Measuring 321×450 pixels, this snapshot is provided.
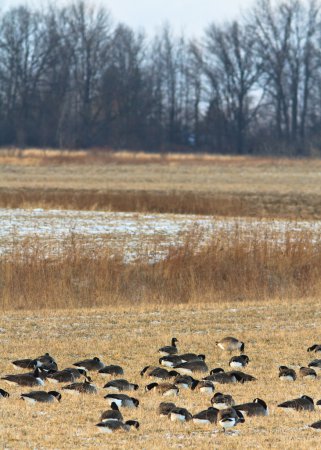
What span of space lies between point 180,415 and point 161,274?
10004 millimetres

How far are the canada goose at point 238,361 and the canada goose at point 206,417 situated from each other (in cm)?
250

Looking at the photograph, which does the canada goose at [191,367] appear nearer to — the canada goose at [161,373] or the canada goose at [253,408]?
the canada goose at [161,373]

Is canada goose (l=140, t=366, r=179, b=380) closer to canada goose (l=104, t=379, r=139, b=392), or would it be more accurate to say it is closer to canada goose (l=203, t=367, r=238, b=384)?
canada goose (l=203, t=367, r=238, b=384)

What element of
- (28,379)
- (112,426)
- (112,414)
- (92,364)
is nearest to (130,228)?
(92,364)

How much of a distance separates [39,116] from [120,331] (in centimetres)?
7487

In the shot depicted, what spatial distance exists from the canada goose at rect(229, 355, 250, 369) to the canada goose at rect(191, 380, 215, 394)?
1.20 m

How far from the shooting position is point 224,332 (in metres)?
13.4

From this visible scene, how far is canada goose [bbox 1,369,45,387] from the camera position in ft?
31.9

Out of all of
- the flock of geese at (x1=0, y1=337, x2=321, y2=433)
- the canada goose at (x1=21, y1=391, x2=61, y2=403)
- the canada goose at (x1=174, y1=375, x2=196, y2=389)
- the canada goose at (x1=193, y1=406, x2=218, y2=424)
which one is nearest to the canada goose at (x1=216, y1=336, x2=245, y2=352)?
the flock of geese at (x1=0, y1=337, x2=321, y2=433)

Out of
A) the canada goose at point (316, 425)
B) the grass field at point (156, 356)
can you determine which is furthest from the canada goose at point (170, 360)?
the canada goose at point (316, 425)

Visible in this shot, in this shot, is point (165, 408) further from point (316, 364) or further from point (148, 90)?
point (148, 90)

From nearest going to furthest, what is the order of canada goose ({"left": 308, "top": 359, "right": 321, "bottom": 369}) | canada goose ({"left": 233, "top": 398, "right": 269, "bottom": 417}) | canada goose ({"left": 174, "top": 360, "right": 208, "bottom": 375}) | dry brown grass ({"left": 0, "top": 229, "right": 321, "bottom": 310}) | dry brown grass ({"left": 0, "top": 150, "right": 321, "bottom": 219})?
canada goose ({"left": 233, "top": 398, "right": 269, "bottom": 417}), canada goose ({"left": 174, "top": 360, "right": 208, "bottom": 375}), canada goose ({"left": 308, "top": 359, "right": 321, "bottom": 369}), dry brown grass ({"left": 0, "top": 229, "right": 321, "bottom": 310}), dry brown grass ({"left": 0, "top": 150, "right": 321, "bottom": 219})

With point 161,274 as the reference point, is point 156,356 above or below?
below

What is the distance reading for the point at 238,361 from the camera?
1083 centimetres
